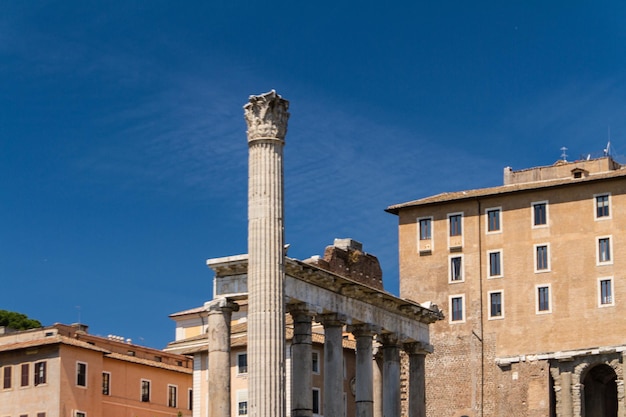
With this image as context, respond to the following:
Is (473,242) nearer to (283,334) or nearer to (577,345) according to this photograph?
(577,345)

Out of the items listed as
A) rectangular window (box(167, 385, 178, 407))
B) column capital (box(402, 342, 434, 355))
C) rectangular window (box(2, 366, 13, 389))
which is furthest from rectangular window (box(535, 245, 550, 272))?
rectangular window (box(2, 366, 13, 389))

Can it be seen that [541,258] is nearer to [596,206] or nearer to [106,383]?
[596,206]

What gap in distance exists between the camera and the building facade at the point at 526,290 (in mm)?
56688

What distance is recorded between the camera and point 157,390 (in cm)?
6016

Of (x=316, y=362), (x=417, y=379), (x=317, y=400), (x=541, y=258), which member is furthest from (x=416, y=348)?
(x=541, y=258)

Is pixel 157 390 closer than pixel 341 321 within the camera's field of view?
No

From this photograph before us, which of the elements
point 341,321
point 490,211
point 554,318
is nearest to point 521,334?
point 554,318

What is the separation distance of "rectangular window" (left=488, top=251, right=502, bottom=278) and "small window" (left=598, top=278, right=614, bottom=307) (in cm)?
435

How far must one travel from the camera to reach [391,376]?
42.4 meters

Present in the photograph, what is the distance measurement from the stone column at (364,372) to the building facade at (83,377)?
1745 cm

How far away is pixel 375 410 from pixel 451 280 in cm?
1642

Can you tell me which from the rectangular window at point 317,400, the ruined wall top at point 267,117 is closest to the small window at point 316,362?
the rectangular window at point 317,400

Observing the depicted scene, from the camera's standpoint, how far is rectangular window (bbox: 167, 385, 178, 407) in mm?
60812

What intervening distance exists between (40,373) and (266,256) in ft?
92.7
